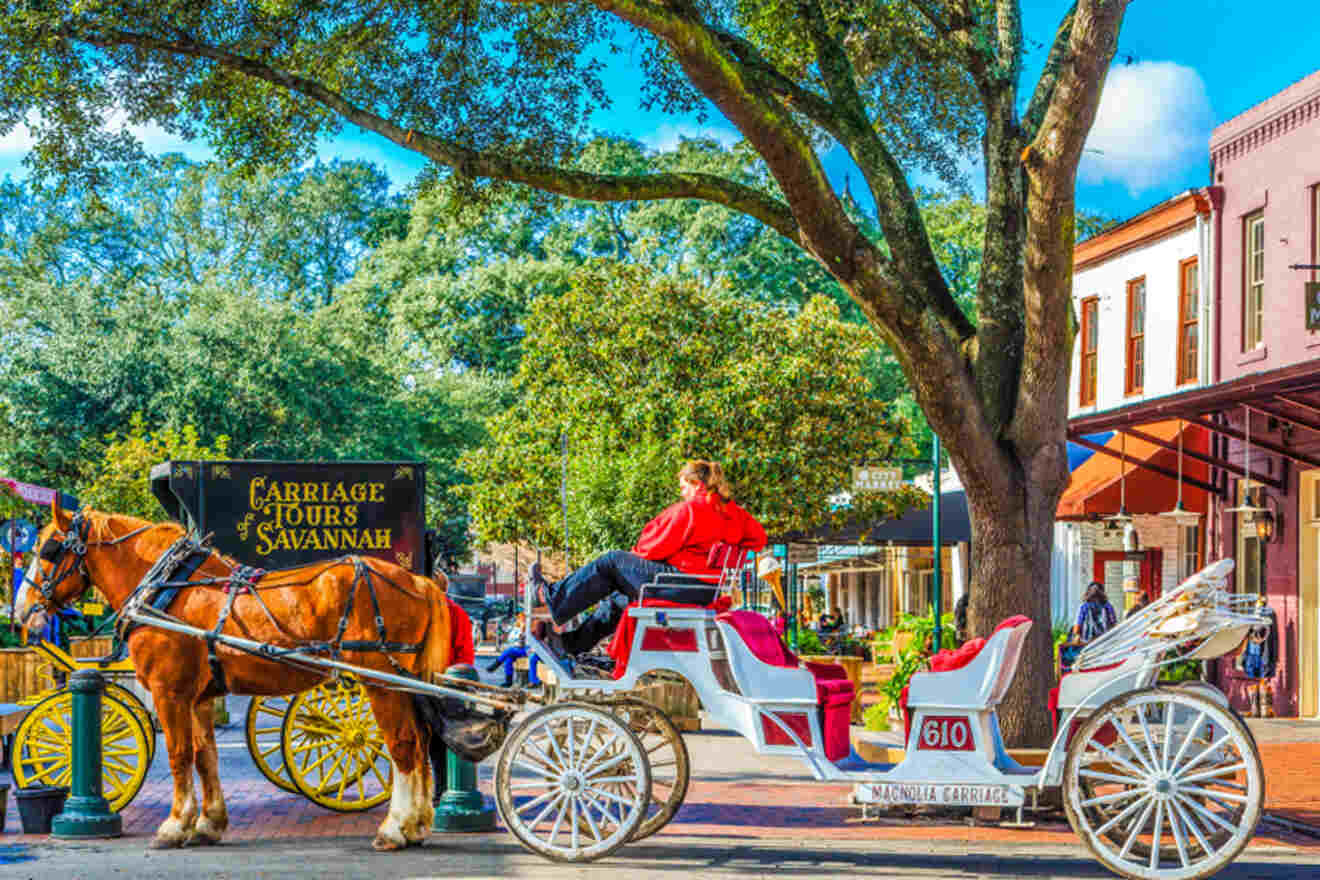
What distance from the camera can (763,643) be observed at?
952cm

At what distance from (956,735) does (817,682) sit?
96cm

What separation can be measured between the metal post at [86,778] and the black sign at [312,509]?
226 cm

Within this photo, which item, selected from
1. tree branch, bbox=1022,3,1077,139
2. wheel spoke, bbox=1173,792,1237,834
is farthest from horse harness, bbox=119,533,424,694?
tree branch, bbox=1022,3,1077,139

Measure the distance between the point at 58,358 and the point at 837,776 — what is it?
29722mm

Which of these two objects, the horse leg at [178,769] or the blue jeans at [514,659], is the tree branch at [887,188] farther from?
the horse leg at [178,769]

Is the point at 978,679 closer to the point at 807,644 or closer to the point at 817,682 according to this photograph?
the point at 817,682

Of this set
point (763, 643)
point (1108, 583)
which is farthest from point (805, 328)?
point (763, 643)

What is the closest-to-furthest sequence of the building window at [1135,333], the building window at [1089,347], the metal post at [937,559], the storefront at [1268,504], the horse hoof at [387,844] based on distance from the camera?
1. the horse hoof at [387,844]
2. the metal post at [937,559]
3. the storefront at [1268,504]
4. the building window at [1135,333]
5. the building window at [1089,347]

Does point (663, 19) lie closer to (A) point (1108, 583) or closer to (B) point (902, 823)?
(B) point (902, 823)

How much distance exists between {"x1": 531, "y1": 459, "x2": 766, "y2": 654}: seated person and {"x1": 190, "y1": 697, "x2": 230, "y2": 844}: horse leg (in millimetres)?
2478

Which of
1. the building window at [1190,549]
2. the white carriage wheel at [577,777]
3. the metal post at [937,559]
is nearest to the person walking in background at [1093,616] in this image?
the metal post at [937,559]

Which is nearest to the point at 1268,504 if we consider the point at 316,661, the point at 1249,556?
the point at 1249,556

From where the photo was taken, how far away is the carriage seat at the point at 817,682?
941 centimetres

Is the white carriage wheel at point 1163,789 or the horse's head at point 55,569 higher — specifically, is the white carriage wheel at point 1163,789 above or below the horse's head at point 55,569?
below
